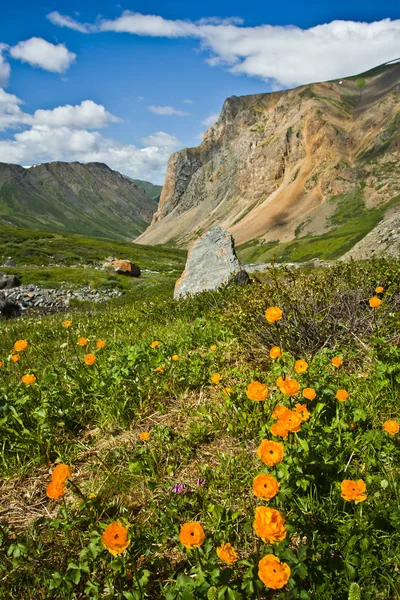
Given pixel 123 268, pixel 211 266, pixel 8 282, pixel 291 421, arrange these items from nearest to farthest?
1. pixel 291 421
2. pixel 211 266
3. pixel 8 282
4. pixel 123 268

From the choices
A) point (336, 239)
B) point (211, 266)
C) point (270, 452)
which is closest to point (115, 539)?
point (270, 452)

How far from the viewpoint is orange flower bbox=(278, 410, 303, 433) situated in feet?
8.38

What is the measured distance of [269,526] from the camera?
6.45ft

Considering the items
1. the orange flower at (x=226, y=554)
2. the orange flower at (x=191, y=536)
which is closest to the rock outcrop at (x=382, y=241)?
the orange flower at (x=226, y=554)

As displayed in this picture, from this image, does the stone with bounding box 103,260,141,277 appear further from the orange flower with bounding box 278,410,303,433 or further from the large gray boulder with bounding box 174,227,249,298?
the orange flower with bounding box 278,410,303,433

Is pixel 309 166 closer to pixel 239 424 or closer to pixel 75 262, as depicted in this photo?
pixel 75 262

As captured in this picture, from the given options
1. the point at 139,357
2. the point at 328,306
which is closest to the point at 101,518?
the point at 139,357

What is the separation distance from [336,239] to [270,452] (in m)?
154

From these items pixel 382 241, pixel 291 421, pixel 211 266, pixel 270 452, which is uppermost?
pixel 382 241

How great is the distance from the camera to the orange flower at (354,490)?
2244 mm

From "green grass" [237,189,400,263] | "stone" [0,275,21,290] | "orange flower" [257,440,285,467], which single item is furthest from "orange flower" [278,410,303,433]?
"green grass" [237,189,400,263]

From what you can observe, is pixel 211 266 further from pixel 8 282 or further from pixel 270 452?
pixel 8 282

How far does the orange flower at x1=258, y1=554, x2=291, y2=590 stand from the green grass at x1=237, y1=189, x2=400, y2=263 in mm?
131508

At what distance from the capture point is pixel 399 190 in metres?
169
